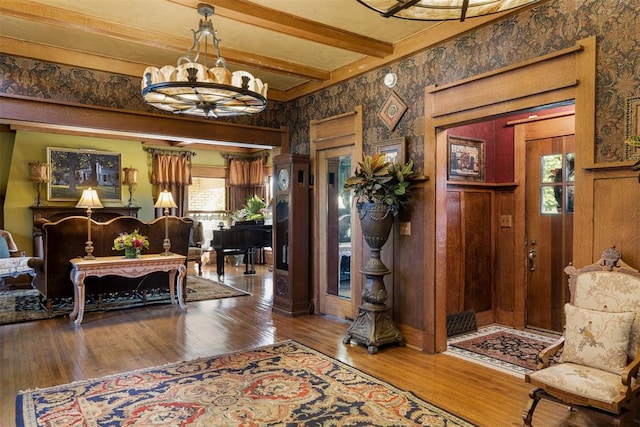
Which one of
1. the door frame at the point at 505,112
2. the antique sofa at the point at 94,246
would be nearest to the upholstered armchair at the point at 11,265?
the antique sofa at the point at 94,246

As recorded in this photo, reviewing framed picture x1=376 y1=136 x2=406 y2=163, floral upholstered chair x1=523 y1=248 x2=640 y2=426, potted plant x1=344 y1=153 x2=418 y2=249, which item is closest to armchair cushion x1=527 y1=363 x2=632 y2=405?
floral upholstered chair x1=523 y1=248 x2=640 y2=426

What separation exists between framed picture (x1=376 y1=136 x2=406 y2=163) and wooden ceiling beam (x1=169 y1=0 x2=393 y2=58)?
0.89 metres

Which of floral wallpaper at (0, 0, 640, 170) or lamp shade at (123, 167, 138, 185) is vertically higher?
floral wallpaper at (0, 0, 640, 170)

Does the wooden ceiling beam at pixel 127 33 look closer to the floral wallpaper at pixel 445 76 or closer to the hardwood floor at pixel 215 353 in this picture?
the floral wallpaper at pixel 445 76

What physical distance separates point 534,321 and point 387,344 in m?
1.87

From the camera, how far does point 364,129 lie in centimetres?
492

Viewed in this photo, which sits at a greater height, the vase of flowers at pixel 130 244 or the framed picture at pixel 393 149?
the framed picture at pixel 393 149

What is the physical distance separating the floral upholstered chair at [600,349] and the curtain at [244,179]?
9.17m

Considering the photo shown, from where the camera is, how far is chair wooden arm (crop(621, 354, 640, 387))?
88.0 inches

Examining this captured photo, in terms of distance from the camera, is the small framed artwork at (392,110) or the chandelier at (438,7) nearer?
the chandelier at (438,7)

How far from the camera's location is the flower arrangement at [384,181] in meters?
3.99

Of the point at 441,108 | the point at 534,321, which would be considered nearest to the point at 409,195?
the point at 441,108

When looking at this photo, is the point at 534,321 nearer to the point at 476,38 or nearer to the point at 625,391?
the point at 625,391

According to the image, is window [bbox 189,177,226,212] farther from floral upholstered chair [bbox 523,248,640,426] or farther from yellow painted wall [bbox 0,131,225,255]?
floral upholstered chair [bbox 523,248,640,426]
